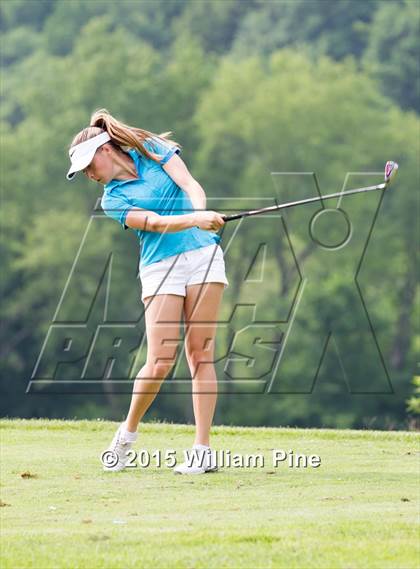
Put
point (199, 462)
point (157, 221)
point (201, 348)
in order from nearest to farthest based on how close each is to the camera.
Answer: point (157, 221) → point (199, 462) → point (201, 348)

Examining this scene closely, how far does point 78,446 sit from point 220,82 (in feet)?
188

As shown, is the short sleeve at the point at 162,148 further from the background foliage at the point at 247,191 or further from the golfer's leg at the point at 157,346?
the background foliage at the point at 247,191

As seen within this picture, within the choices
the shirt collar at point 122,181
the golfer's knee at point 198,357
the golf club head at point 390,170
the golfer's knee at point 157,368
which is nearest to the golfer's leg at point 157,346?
the golfer's knee at point 157,368

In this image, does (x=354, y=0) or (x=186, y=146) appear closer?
(x=186, y=146)

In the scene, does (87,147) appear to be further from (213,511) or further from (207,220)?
(213,511)

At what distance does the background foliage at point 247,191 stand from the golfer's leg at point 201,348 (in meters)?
37.4

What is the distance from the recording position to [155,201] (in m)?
8.19

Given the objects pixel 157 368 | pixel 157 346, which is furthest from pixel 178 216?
pixel 157 368

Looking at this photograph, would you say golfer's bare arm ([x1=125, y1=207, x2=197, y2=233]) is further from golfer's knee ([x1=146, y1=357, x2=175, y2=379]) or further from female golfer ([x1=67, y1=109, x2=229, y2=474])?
golfer's knee ([x1=146, y1=357, x2=175, y2=379])

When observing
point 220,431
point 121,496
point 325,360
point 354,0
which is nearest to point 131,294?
point 325,360

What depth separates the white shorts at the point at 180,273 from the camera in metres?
8.15

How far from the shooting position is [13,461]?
8773 mm

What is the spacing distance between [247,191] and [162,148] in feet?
174

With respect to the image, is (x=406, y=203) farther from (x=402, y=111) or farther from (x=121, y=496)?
(x=121, y=496)
